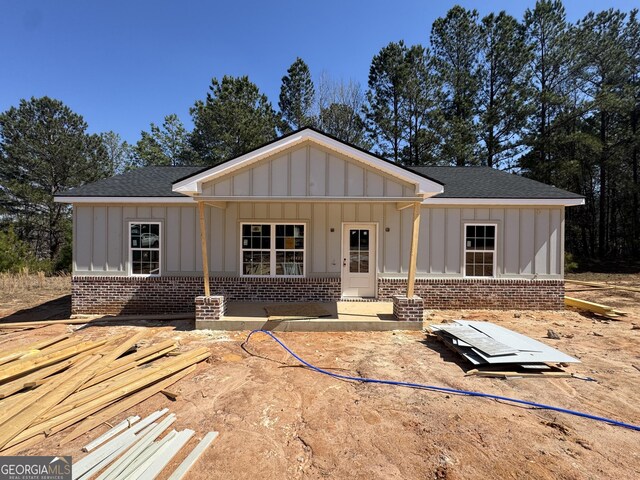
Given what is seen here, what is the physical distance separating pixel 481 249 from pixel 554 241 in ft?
6.80

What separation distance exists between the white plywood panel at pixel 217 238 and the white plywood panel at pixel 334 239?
10.0 feet

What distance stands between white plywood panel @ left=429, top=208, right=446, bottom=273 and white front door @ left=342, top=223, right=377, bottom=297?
5.62ft

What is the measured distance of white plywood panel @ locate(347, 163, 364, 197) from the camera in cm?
665

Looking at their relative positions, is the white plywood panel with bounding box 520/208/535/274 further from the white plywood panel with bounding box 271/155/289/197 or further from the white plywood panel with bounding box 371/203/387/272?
the white plywood panel with bounding box 271/155/289/197

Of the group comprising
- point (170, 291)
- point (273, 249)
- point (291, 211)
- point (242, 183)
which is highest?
point (242, 183)

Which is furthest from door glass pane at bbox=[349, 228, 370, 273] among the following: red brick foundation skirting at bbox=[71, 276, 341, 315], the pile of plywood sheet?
the pile of plywood sheet

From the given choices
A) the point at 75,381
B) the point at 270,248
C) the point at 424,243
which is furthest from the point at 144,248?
the point at 424,243

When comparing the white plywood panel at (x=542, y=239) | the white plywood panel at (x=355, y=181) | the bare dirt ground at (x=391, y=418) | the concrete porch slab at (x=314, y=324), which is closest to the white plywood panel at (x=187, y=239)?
the concrete porch slab at (x=314, y=324)

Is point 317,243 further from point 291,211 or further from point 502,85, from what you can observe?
point 502,85

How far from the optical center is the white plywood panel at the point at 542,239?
878 centimetres

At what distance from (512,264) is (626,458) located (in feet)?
22.0

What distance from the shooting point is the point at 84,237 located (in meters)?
8.45

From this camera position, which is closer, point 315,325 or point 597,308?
point 315,325

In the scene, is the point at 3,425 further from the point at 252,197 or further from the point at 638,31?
the point at 638,31
